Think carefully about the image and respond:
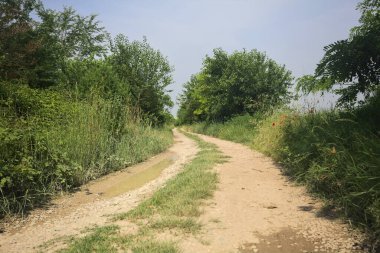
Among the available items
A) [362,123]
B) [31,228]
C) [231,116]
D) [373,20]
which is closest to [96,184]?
[31,228]

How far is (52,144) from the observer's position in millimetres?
6344

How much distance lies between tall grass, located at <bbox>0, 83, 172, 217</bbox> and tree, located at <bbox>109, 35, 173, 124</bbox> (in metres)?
9.82

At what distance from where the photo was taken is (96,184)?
284 inches

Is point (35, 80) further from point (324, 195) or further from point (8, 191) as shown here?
point (324, 195)

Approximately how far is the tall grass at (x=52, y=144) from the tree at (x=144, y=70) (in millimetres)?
9819

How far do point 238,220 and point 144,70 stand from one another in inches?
734

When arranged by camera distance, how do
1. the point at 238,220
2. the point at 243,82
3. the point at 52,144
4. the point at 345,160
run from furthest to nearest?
1. the point at 243,82
2. the point at 52,144
3. the point at 345,160
4. the point at 238,220

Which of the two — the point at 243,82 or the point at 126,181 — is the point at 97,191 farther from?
the point at 243,82

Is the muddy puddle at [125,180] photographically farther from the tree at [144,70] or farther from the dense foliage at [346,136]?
the tree at [144,70]

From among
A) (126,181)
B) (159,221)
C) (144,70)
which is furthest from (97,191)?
(144,70)

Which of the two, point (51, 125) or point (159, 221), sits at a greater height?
point (51, 125)

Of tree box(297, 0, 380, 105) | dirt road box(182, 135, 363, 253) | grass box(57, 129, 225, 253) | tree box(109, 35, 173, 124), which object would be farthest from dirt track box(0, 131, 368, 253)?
tree box(109, 35, 173, 124)

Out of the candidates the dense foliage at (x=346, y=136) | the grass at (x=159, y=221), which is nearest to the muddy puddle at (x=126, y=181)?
the grass at (x=159, y=221)

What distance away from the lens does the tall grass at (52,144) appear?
5211 mm
